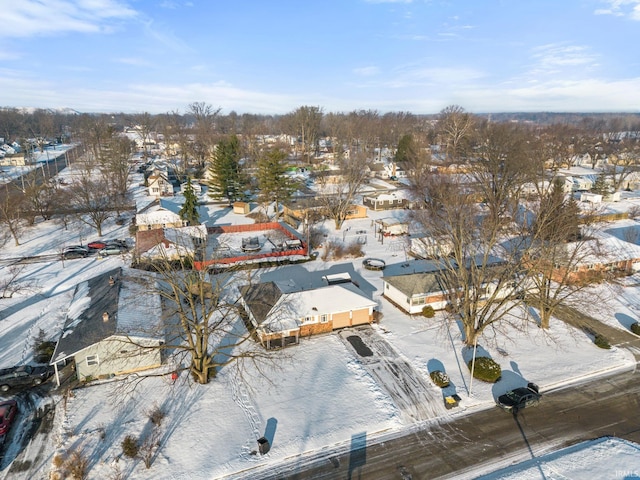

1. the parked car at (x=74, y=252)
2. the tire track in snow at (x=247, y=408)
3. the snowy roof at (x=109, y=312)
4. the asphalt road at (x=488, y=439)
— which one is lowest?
the asphalt road at (x=488, y=439)

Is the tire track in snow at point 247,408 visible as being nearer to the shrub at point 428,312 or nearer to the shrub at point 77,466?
the shrub at point 77,466

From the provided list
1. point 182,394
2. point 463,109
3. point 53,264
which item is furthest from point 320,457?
point 463,109

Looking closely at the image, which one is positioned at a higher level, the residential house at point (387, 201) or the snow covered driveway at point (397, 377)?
the residential house at point (387, 201)

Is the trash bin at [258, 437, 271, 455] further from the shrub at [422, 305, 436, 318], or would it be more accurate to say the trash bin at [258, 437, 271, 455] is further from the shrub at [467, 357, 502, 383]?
the shrub at [422, 305, 436, 318]

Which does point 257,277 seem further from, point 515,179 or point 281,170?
point 515,179

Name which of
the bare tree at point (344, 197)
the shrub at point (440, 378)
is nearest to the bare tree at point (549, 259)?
the shrub at point (440, 378)

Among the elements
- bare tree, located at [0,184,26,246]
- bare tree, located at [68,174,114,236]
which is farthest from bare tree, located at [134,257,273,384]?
bare tree, located at [0,184,26,246]
